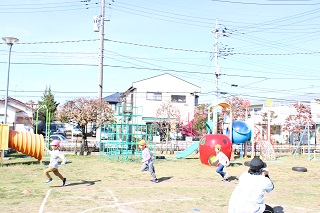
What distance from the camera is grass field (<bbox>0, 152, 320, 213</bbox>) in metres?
8.79

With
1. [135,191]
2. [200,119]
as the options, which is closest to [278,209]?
Answer: [135,191]

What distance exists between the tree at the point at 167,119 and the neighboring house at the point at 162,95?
4.35ft

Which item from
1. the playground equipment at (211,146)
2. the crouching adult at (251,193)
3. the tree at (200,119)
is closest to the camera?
the crouching adult at (251,193)

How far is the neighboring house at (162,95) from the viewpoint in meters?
44.0

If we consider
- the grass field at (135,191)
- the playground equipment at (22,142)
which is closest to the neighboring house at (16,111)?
the playground equipment at (22,142)

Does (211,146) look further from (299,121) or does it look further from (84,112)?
(299,121)

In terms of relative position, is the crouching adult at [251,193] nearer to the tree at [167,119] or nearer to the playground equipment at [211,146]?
the playground equipment at [211,146]

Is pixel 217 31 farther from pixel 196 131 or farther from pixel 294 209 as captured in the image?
pixel 294 209

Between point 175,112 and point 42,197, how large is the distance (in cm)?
3248

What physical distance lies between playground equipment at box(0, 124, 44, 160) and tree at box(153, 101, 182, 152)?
19.3m

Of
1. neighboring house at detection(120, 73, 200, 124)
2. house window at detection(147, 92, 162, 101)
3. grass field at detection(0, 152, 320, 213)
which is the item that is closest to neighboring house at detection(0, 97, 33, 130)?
neighboring house at detection(120, 73, 200, 124)

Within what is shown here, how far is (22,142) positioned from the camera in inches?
698

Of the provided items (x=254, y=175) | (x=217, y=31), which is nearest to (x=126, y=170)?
(x=254, y=175)

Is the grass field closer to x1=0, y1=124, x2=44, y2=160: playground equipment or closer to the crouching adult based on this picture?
x1=0, y1=124, x2=44, y2=160: playground equipment
